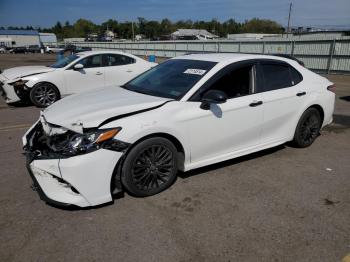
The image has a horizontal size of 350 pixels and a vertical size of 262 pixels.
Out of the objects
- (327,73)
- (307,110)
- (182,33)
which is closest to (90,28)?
(182,33)

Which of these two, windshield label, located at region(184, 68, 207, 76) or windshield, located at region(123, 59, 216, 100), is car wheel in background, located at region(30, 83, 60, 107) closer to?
windshield, located at region(123, 59, 216, 100)

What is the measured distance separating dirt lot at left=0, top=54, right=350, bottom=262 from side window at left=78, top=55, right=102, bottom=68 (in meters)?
5.27

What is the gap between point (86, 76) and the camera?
9461mm

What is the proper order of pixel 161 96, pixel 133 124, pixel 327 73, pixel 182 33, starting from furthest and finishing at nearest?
1. pixel 182 33
2. pixel 327 73
3. pixel 161 96
4. pixel 133 124

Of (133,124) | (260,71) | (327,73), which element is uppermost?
(260,71)

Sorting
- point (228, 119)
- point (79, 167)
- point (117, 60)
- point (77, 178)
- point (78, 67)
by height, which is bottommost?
point (77, 178)

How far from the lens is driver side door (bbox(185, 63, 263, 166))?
158 inches

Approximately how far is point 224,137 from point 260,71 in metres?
1.18

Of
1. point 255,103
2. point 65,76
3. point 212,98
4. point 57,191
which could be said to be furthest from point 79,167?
point 65,76

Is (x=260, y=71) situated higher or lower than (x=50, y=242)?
higher

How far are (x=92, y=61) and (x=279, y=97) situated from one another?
6.47 m

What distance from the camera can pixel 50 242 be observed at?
299 cm

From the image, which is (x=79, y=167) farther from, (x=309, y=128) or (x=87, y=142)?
(x=309, y=128)

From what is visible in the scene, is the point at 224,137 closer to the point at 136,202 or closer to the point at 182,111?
the point at 182,111
